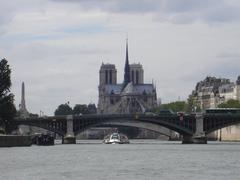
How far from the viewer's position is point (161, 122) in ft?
531

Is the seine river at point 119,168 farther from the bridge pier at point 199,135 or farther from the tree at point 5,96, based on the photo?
the bridge pier at point 199,135

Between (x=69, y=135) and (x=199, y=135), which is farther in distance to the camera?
(x=69, y=135)

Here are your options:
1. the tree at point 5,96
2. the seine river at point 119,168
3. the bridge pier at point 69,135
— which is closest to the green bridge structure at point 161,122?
the bridge pier at point 69,135

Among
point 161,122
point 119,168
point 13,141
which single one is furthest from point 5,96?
point 119,168

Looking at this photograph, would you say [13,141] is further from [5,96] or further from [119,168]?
[119,168]

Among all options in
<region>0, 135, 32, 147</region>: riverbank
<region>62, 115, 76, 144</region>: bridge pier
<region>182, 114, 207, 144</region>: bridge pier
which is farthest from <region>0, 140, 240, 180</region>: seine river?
<region>62, 115, 76, 144</region>: bridge pier

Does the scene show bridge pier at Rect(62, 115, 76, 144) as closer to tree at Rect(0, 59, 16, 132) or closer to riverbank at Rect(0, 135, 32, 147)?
tree at Rect(0, 59, 16, 132)

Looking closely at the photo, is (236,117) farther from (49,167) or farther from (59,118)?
(49,167)

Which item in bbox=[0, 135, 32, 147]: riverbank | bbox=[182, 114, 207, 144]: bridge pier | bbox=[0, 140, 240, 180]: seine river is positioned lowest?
bbox=[0, 140, 240, 180]: seine river

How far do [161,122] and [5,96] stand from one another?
25.7 m

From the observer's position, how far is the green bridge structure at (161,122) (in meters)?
160

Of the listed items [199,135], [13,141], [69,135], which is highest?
[69,135]

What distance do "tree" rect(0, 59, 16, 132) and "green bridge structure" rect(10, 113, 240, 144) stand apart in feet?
29.7

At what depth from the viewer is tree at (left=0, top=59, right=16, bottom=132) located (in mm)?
145062
